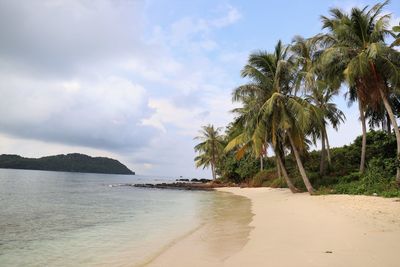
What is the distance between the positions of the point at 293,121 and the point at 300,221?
11.2 m

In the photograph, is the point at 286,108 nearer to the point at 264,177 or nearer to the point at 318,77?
the point at 318,77

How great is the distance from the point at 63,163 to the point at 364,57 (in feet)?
563

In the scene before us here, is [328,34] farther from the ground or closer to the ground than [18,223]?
farther from the ground

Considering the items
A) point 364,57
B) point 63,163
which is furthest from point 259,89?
point 63,163

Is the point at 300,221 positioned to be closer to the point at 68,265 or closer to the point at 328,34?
the point at 68,265

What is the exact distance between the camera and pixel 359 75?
63.3 feet

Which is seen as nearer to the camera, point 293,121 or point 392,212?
point 392,212

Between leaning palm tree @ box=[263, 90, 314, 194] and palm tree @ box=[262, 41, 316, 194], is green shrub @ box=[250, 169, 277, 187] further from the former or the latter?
leaning palm tree @ box=[263, 90, 314, 194]

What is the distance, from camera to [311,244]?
7559 millimetres

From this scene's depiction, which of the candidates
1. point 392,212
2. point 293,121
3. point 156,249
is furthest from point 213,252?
point 293,121

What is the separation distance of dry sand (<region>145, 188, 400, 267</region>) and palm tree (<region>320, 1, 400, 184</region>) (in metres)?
9.70

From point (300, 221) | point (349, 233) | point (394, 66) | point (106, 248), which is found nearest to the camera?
point (349, 233)

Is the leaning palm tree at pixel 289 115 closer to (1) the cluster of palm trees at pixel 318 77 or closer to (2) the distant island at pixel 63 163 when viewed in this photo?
(1) the cluster of palm trees at pixel 318 77

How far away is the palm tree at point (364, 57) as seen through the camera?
18953 mm
